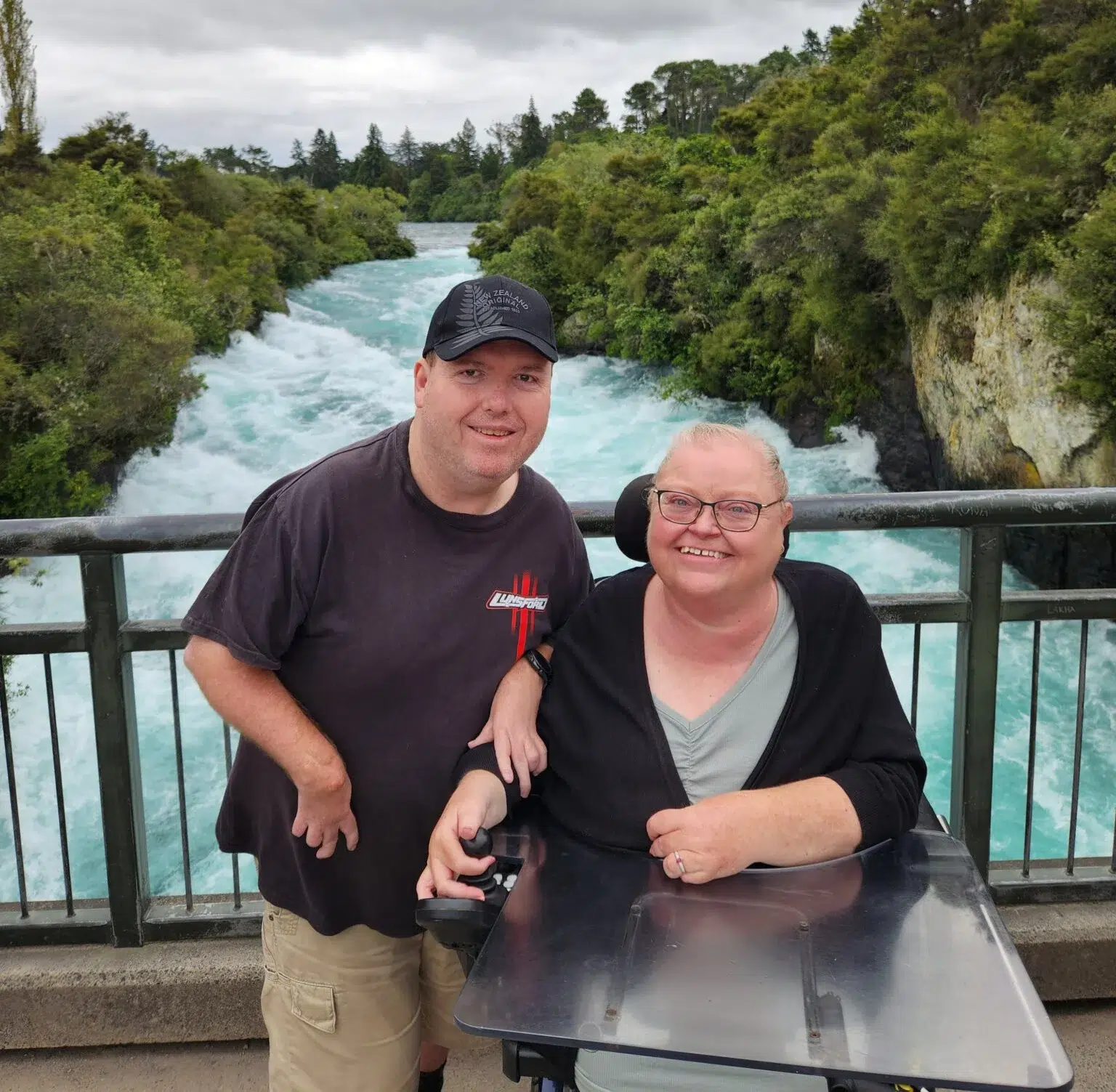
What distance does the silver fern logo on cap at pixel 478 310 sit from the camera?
1.63 m

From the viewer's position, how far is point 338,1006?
1842 mm

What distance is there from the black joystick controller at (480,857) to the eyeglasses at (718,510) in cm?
55

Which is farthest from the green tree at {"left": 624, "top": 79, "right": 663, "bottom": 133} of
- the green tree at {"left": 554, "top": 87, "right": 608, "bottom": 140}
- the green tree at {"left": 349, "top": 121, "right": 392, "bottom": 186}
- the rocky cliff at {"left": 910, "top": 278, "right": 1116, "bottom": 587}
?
the rocky cliff at {"left": 910, "top": 278, "right": 1116, "bottom": 587}

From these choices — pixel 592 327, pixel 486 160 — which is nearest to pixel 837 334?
pixel 592 327

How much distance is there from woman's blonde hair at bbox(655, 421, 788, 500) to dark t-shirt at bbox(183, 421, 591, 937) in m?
0.26

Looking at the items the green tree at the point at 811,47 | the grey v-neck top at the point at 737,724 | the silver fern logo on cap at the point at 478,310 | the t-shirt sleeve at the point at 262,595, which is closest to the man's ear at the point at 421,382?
the silver fern logo on cap at the point at 478,310

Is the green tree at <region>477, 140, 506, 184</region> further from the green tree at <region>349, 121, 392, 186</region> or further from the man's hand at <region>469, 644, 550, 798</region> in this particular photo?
the man's hand at <region>469, 644, 550, 798</region>

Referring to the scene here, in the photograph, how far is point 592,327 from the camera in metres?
26.3

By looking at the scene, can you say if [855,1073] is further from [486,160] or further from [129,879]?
[486,160]

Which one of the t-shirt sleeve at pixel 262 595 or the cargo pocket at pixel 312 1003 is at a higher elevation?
the t-shirt sleeve at pixel 262 595

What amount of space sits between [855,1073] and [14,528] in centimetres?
177

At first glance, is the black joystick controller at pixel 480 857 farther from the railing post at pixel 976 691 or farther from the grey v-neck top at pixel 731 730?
the railing post at pixel 976 691

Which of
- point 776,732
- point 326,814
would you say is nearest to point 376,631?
point 326,814

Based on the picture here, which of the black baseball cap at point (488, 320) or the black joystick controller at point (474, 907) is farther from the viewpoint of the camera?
the black baseball cap at point (488, 320)
